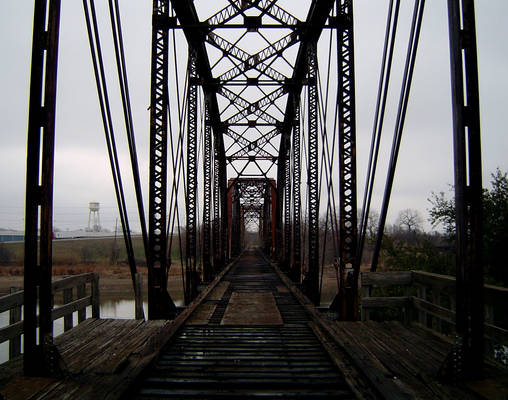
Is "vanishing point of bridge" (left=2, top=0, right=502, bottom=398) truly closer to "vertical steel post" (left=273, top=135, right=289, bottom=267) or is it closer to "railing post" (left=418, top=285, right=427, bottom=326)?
"railing post" (left=418, top=285, right=427, bottom=326)

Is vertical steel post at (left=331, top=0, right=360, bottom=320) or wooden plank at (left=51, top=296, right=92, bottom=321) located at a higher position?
vertical steel post at (left=331, top=0, right=360, bottom=320)

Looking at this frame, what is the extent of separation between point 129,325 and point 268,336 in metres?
2.28

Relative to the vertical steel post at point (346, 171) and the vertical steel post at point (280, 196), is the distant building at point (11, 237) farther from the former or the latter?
the vertical steel post at point (346, 171)

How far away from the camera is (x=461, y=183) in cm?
379

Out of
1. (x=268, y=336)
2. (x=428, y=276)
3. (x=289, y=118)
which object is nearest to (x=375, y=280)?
(x=428, y=276)

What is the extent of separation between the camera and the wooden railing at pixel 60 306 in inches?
182

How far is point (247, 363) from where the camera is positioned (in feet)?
15.2

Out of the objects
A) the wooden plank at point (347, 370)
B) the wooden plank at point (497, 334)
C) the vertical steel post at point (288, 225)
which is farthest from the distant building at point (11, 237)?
the wooden plank at point (497, 334)

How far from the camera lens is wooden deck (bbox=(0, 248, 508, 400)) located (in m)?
3.67

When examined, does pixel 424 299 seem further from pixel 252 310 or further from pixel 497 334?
pixel 252 310

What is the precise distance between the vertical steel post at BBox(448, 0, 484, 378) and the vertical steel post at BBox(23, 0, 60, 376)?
391 centimetres

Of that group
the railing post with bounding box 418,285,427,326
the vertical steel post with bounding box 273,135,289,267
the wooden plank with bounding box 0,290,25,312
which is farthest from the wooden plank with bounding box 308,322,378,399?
the vertical steel post with bounding box 273,135,289,267

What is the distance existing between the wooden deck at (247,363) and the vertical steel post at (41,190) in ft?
1.15

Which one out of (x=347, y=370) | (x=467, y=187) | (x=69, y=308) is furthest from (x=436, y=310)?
(x=69, y=308)
